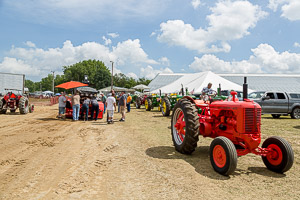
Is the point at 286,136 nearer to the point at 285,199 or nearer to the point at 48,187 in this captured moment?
the point at 285,199

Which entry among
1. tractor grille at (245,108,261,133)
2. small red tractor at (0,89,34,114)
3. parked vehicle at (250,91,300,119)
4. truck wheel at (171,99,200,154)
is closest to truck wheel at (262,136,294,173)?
tractor grille at (245,108,261,133)

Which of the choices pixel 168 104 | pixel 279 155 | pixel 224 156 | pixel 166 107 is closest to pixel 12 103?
pixel 166 107

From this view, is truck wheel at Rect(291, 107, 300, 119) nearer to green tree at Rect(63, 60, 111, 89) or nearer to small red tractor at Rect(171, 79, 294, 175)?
small red tractor at Rect(171, 79, 294, 175)

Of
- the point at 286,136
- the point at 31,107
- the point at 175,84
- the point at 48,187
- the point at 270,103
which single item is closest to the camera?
the point at 48,187

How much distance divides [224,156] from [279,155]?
0.99 metres

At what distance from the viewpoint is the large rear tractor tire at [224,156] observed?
369 centimetres

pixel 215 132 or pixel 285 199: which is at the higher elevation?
pixel 215 132

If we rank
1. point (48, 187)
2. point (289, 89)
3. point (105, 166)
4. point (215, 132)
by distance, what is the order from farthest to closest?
1. point (289, 89)
2. point (215, 132)
3. point (105, 166)
4. point (48, 187)

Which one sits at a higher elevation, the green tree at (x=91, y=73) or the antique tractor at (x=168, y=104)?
the green tree at (x=91, y=73)

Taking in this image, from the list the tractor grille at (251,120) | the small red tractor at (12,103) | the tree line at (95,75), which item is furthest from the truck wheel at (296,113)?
the tree line at (95,75)

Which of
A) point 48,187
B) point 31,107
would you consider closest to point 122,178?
point 48,187

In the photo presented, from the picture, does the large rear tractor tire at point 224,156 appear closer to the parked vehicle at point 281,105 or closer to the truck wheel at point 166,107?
the truck wheel at point 166,107

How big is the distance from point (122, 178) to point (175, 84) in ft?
70.3

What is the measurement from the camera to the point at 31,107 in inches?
598
